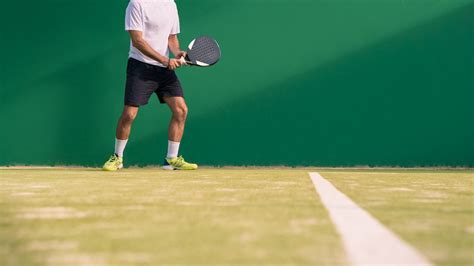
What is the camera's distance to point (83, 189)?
376 centimetres

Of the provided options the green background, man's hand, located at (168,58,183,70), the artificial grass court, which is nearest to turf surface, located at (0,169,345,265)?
the artificial grass court

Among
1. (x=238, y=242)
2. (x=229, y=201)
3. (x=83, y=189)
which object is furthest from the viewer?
(x=83, y=189)

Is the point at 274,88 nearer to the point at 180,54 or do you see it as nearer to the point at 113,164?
the point at 180,54

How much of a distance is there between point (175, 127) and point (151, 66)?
0.59 m

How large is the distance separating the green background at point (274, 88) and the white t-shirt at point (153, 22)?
0.93 meters

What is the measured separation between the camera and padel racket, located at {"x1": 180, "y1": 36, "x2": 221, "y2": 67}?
615cm

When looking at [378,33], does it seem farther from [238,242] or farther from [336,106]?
[238,242]

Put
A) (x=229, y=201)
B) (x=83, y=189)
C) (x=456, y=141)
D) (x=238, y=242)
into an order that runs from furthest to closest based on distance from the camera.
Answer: (x=456, y=141) < (x=83, y=189) < (x=229, y=201) < (x=238, y=242)

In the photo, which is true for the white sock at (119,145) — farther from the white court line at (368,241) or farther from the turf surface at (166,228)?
the white court line at (368,241)

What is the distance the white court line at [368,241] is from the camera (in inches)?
61.8

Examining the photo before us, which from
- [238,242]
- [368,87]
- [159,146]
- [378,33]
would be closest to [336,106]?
[368,87]

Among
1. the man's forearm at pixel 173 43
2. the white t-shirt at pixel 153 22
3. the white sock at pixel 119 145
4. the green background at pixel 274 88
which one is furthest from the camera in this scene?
the green background at pixel 274 88

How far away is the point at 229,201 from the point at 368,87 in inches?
174

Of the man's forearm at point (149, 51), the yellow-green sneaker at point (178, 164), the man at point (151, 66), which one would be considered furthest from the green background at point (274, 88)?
the man's forearm at point (149, 51)
